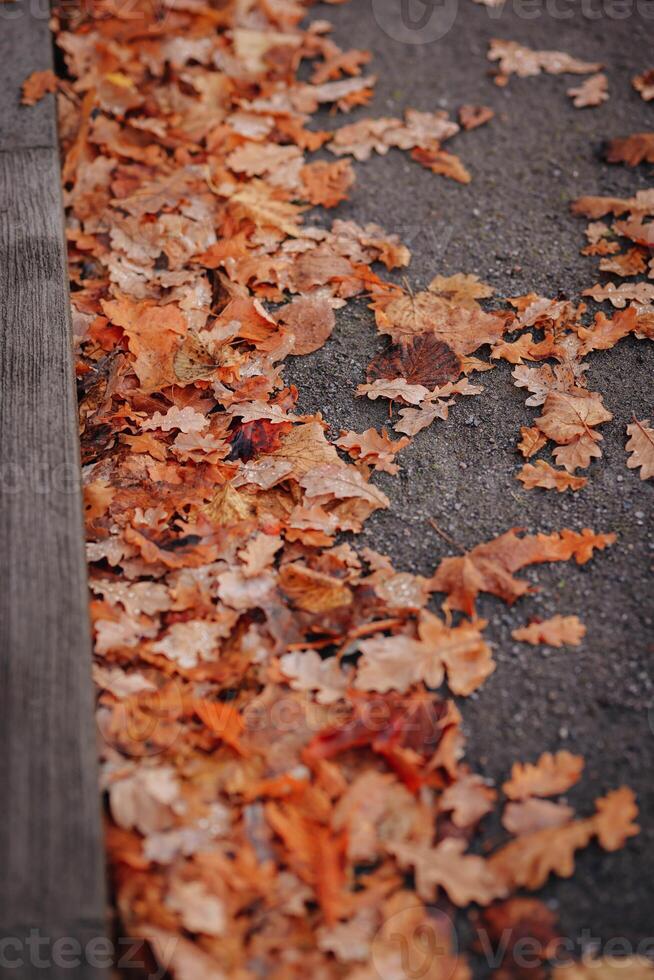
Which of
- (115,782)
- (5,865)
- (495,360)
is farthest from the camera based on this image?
(495,360)

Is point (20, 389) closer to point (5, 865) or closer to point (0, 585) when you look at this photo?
point (0, 585)

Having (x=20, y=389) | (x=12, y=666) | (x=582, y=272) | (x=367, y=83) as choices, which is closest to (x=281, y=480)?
(x=20, y=389)

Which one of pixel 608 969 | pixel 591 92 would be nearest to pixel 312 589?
pixel 608 969

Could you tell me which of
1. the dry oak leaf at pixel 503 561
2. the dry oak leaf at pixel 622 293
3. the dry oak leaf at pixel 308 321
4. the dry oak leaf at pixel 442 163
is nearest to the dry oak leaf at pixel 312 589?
the dry oak leaf at pixel 503 561

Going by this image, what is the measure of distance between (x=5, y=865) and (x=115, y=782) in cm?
32

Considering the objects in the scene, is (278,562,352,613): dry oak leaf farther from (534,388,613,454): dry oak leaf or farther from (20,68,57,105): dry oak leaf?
(20,68,57,105): dry oak leaf

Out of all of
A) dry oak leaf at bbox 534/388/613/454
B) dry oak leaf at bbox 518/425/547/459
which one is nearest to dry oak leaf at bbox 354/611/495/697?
dry oak leaf at bbox 518/425/547/459

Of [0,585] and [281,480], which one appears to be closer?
[0,585]

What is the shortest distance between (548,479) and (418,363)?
2.06 ft

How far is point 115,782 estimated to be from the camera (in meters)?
1.90

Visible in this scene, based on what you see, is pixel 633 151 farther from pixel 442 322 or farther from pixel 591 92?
pixel 442 322

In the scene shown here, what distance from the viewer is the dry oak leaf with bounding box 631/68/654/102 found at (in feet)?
12.6

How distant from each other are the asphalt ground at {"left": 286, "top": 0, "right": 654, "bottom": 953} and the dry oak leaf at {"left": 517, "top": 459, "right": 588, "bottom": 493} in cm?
3

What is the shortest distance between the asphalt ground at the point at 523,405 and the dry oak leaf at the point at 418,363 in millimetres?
66
